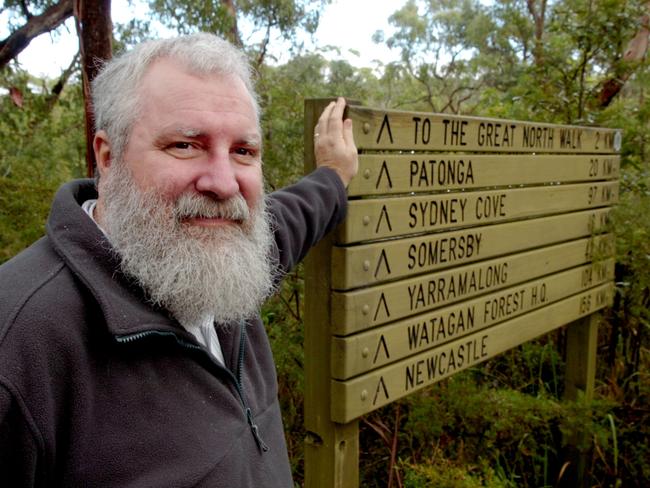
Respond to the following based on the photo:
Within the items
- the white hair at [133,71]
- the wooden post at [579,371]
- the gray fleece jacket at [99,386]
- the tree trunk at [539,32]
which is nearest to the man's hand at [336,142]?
the white hair at [133,71]

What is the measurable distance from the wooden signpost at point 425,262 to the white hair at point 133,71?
0.62m

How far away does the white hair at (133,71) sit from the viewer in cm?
151

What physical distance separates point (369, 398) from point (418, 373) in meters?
0.30

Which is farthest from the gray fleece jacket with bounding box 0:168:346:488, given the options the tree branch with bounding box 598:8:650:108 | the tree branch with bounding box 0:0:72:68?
the tree branch with bounding box 0:0:72:68

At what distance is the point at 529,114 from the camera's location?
185 inches

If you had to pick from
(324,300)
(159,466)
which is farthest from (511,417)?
(159,466)

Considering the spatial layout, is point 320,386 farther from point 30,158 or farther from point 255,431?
point 30,158

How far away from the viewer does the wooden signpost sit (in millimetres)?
2158

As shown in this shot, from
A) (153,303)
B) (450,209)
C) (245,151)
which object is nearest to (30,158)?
(450,209)

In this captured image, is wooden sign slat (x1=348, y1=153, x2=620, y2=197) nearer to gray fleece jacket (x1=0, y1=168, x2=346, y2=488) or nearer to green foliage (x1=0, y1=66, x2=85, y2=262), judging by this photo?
gray fleece jacket (x1=0, y1=168, x2=346, y2=488)

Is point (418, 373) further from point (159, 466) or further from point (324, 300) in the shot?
point (159, 466)

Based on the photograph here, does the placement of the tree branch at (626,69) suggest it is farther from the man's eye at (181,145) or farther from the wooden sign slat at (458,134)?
the man's eye at (181,145)

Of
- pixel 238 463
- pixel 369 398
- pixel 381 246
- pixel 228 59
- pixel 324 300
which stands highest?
pixel 228 59

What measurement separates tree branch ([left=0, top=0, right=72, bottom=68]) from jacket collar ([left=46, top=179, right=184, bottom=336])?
434 centimetres
